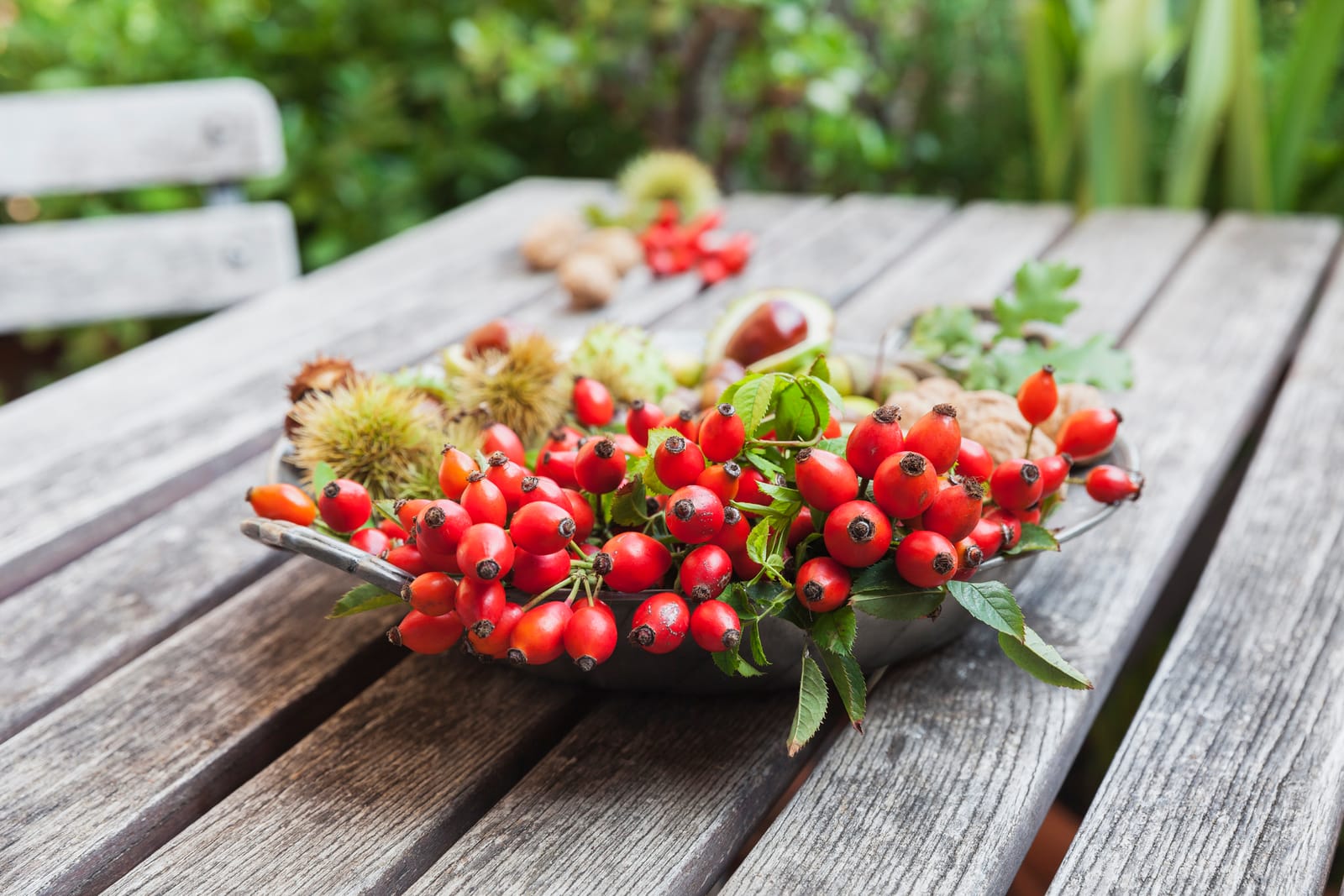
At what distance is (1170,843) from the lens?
23.0 inches

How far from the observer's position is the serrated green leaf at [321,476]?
688 millimetres

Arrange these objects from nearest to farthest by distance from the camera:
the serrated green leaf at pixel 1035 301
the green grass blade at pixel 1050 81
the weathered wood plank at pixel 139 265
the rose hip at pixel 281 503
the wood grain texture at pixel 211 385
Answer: the rose hip at pixel 281 503
the serrated green leaf at pixel 1035 301
the wood grain texture at pixel 211 385
the weathered wood plank at pixel 139 265
the green grass blade at pixel 1050 81

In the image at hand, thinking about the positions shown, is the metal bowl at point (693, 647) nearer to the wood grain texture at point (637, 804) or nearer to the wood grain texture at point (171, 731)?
the wood grain texture at point (637, 804)

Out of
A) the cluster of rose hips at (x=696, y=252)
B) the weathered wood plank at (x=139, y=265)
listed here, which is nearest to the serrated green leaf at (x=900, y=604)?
the cluster of rose hips at (x=696, y=252)

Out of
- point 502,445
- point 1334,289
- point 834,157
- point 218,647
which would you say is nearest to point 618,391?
point 502,445

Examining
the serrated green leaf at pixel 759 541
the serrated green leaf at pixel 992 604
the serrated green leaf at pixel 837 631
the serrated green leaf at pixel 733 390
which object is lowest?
the serrated green leaf at pixel 992 604

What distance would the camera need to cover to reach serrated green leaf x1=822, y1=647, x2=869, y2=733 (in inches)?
21.9

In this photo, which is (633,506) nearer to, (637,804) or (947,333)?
(637,804)

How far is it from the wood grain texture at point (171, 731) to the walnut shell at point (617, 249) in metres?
0.75

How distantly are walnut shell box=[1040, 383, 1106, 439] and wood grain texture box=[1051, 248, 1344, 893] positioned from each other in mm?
158

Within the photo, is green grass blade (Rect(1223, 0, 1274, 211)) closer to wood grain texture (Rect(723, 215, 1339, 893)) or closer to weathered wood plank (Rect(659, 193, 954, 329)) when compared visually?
weathered wood plank (Rect(659, 193, 954, 329))

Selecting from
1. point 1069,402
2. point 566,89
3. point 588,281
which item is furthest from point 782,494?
point 566,89

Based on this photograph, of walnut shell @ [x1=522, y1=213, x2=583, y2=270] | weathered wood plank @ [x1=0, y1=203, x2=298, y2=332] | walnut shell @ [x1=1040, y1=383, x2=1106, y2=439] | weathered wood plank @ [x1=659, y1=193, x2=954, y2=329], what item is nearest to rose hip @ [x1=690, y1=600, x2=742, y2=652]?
walnut shell @ [x1=1040, y1=383, x2=1106, y2=439]

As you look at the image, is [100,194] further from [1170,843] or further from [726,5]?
[1170,843]
